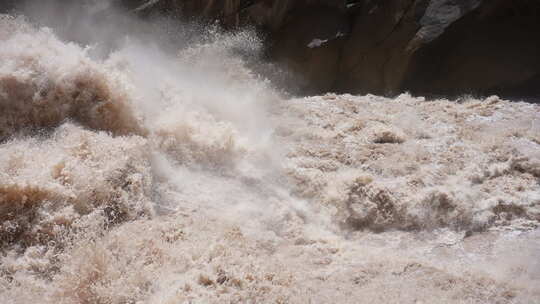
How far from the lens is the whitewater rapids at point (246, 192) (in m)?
3.65

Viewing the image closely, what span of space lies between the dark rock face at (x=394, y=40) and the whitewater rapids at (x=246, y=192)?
48cm

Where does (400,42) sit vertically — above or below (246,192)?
above

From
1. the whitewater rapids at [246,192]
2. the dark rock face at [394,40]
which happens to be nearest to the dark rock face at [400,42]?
the dark rock face at [394,40]

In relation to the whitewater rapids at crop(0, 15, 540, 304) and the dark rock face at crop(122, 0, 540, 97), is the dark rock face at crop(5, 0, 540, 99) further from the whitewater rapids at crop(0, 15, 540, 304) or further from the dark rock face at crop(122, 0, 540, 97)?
the whitewater rapids at crop(0, 15, 540, 304)

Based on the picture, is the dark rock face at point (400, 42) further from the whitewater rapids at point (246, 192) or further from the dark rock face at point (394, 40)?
the whitewater rapids at point (246, 192)

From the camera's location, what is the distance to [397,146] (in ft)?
19.0

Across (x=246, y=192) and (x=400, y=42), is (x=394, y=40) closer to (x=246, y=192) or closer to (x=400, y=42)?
(x=400, y=42)

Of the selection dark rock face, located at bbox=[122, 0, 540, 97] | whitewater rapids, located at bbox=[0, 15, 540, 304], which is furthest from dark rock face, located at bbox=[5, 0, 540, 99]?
whitewater rapids, located at bbox=[0, 15, 540, 304]

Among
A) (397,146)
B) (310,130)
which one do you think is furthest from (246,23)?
(397,146)

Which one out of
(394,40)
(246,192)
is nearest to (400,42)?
(394,40)

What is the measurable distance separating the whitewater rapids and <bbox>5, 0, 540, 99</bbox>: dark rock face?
1.58 feet

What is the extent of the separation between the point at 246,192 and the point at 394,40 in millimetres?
3853

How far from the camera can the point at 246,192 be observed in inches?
197

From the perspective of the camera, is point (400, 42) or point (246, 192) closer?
point (246, 192)
